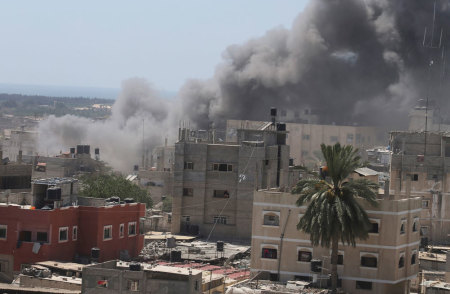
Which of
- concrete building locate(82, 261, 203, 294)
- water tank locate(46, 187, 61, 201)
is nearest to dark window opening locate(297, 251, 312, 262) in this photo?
concrete building locate(82, 261, 203, 294)

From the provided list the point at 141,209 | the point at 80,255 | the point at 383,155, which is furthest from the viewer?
the point at 383,155

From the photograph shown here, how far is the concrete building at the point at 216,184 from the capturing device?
2089 inches

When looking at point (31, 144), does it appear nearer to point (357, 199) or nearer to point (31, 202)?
point (31, 202)

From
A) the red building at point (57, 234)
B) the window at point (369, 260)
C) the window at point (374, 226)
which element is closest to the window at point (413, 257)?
the window at point (369, 260)

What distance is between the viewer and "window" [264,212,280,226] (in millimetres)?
35844

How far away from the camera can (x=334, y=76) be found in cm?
10425

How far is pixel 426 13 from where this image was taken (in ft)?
327

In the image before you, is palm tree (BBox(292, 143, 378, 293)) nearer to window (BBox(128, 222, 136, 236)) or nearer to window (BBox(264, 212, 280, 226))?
window (BBox(264, 212, 280, 226))

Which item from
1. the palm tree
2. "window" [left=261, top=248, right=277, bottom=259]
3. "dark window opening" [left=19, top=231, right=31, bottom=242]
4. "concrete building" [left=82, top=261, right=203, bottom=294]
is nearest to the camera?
"concrete building" [left=82, top=261, right=203, bottom=294]

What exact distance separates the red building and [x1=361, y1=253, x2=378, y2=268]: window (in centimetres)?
1073

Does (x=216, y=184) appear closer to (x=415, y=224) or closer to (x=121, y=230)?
(x=121, y=230)

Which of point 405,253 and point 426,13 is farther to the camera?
point 426,13

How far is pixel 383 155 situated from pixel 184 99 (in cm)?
3676

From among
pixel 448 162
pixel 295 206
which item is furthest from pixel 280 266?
pixel 448 162
